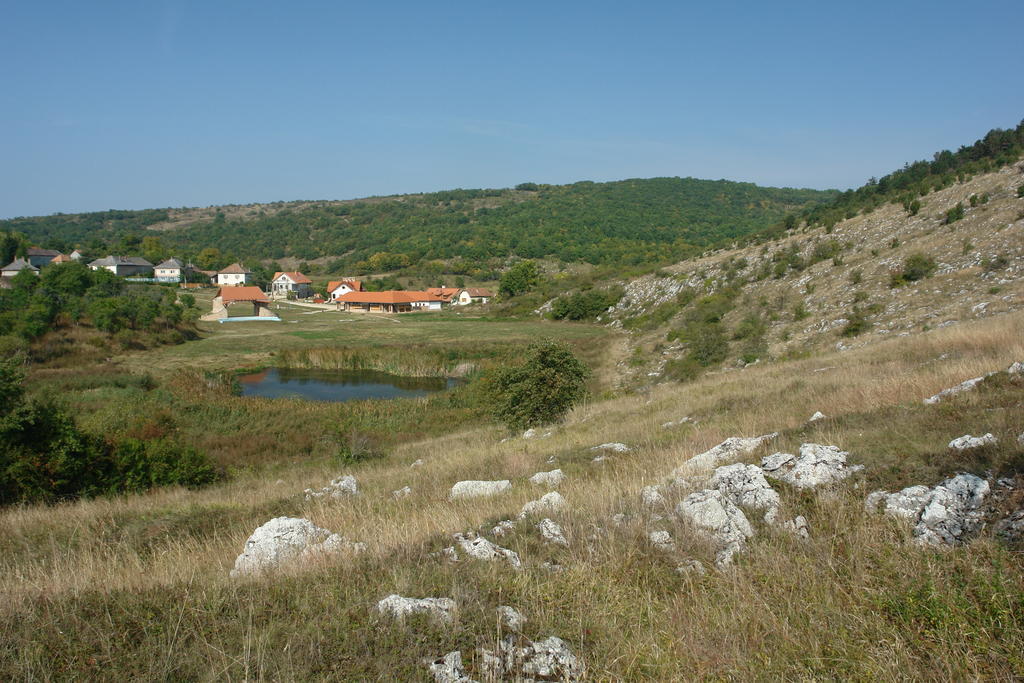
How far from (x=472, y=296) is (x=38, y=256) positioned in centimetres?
7245

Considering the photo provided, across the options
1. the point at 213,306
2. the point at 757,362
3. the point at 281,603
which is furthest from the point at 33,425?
the point at 213,306

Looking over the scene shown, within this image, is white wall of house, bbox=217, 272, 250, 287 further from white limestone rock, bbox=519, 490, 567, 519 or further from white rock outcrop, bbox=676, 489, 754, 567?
white rock outcrop, bbox=676, 489, 754, 567

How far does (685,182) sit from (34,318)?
177750 millimetres

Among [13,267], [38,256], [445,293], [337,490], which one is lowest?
[445,293]

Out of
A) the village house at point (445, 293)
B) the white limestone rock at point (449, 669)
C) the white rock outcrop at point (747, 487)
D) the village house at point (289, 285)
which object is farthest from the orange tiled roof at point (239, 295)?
the white limestone rock at point (449, 669)

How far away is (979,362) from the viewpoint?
30.5 ft

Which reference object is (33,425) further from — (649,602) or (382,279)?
(382,279)

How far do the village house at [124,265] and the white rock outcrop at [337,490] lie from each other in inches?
4033

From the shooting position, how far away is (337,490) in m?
10.6

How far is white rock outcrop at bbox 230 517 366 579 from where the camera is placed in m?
Answer: 4.98

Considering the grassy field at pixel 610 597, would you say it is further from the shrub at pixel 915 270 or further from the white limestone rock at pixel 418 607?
the shrub at pixel 915 270

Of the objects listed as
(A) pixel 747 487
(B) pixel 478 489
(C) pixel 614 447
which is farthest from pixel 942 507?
(C) pixel 614 447

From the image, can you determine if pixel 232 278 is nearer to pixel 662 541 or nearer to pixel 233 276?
pixel 233 276

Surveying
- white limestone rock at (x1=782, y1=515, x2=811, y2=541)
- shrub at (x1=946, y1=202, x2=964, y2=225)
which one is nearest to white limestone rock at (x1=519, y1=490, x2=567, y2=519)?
white limestone rock at (x1=782, y1=515, x2=811, y2=541)
